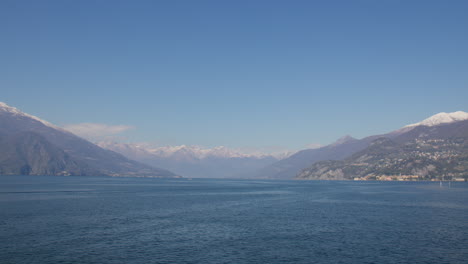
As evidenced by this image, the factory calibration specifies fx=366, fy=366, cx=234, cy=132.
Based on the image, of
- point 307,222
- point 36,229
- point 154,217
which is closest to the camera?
point 36,229

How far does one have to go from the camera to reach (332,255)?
65125 mm

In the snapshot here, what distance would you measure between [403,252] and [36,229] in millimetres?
79103

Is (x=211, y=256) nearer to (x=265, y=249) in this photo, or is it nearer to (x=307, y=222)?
(x=265, y=249)

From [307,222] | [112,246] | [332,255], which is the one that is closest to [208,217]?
[307,222]

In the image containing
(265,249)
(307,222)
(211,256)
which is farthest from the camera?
(307,222)

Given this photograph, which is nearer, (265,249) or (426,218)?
(265,249)

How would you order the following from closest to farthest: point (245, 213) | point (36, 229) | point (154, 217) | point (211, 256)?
point (211, 256), point (36, 229), point (154, 217), point (245, 213)

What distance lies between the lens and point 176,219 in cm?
10656

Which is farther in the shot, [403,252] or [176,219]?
[176,219]

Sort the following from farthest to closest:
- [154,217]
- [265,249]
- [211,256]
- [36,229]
→ [154,217]
[36,229]
[265,249]
[211,256]

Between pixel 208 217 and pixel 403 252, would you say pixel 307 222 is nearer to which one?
pixel 208 217

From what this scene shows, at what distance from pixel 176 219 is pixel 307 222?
37.6 meters

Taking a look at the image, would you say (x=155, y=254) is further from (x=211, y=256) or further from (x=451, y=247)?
(x=451, y=247)

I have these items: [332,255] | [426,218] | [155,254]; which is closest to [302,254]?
[332,255]
